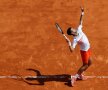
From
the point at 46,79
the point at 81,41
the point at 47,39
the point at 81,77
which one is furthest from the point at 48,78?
the point at 81,41

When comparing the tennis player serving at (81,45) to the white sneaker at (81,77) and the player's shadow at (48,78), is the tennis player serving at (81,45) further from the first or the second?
the player's shadow at (48,78)

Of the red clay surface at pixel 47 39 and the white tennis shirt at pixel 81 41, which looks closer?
the white tennis shirt at pixel 81 41

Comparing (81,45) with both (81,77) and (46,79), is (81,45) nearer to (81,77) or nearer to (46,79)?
(81,77)

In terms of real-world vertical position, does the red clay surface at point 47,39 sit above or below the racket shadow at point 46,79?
above

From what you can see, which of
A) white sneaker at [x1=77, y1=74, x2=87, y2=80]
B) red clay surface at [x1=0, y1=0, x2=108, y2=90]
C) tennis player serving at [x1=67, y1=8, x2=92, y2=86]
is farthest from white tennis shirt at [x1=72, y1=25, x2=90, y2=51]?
red clay surface at [x1=0, y1=0, x2=108, y2=90]

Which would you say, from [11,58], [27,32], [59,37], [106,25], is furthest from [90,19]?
[11,58]

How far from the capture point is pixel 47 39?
13.3 m

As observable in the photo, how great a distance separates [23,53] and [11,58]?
1.64ft

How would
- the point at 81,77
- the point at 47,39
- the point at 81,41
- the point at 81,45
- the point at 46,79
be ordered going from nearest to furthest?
the point at 81,41 → the point at 81,45 → the point at 81,77 → the point at 46,79 → the point at 47,39

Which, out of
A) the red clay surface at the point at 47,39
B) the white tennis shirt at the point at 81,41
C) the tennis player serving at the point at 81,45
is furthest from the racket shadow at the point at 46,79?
the white tennis shirt at the point at 81,41

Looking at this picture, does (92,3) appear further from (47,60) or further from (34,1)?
(47,60)

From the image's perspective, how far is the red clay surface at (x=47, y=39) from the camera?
1194cm

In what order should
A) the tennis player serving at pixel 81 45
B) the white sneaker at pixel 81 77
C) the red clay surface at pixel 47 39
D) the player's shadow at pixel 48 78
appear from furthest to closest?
the red clay surface at pixel 47 39 → the player's shadow at pixel 48 78 → the white sneaker at pixel 81 77 → the tennis player serving at pixel 81 45

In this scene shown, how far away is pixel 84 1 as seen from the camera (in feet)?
48.5
